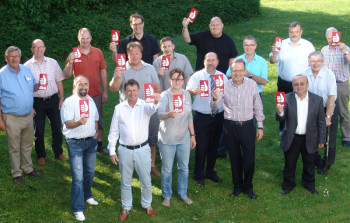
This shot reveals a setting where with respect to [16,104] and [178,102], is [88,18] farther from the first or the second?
[178,102]

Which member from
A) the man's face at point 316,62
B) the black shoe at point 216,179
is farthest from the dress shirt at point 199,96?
the man's face at point 316,62

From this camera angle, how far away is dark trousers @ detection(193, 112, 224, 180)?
8.29 meters

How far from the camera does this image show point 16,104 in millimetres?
8180

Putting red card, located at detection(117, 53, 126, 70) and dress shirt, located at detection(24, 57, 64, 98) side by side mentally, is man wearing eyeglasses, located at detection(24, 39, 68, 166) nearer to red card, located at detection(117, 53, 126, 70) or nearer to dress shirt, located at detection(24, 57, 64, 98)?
dress shirt, located at detection(24, 57, 64, 98)

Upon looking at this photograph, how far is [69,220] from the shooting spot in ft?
24.5

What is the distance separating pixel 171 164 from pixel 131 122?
3.56 ft

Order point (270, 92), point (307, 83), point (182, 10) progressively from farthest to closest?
1. point (182, 10)
2. point (270, 92)
3. point (307, 83)

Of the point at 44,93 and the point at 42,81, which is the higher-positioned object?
the point at 42,81

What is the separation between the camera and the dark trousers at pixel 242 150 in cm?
782

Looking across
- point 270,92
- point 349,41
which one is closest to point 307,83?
point 270,92

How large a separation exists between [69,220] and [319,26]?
16818 millimetres

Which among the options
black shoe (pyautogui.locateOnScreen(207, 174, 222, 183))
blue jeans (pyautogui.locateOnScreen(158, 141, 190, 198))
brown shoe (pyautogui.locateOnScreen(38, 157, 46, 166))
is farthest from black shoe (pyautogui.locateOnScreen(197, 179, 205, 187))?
brown shoe (pyautogui.locateOnScreen(38, 157, 46, 166))

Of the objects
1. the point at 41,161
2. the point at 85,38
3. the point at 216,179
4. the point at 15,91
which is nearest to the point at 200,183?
the point at 216,179

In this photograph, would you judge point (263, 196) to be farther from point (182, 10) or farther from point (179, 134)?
point (182, 10)
